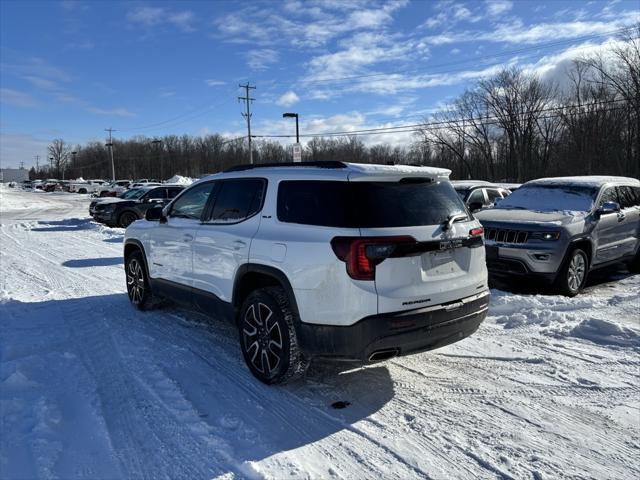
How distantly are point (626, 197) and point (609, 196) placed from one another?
2.43 ft

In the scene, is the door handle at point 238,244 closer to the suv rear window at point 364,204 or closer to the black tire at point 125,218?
the suv rear window at point 364,204

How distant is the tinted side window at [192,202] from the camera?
5160mm

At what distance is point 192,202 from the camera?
538cm

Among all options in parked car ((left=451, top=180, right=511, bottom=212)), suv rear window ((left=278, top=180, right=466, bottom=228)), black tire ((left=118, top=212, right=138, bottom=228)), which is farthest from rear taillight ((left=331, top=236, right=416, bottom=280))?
black tire ((left=118, top=212, right=138, bottom=228))

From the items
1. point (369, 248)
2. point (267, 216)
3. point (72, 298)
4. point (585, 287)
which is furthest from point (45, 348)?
point (585, 287)

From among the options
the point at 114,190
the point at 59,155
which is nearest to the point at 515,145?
the point at 114,190

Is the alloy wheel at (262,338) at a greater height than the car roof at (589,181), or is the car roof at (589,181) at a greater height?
the car roof at (589,181)

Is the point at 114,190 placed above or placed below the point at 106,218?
→ above

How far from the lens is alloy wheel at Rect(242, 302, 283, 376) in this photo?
386 centimetres

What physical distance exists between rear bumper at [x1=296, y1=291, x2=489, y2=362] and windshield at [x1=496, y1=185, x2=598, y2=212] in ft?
17.8

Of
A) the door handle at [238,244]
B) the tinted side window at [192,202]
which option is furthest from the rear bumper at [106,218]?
the door handle at [238,244]

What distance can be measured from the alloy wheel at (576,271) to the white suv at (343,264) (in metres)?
3.87

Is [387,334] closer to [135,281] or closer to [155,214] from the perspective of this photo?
[155,214]

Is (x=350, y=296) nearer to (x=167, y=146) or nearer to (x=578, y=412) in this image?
(x=578, y=412)
